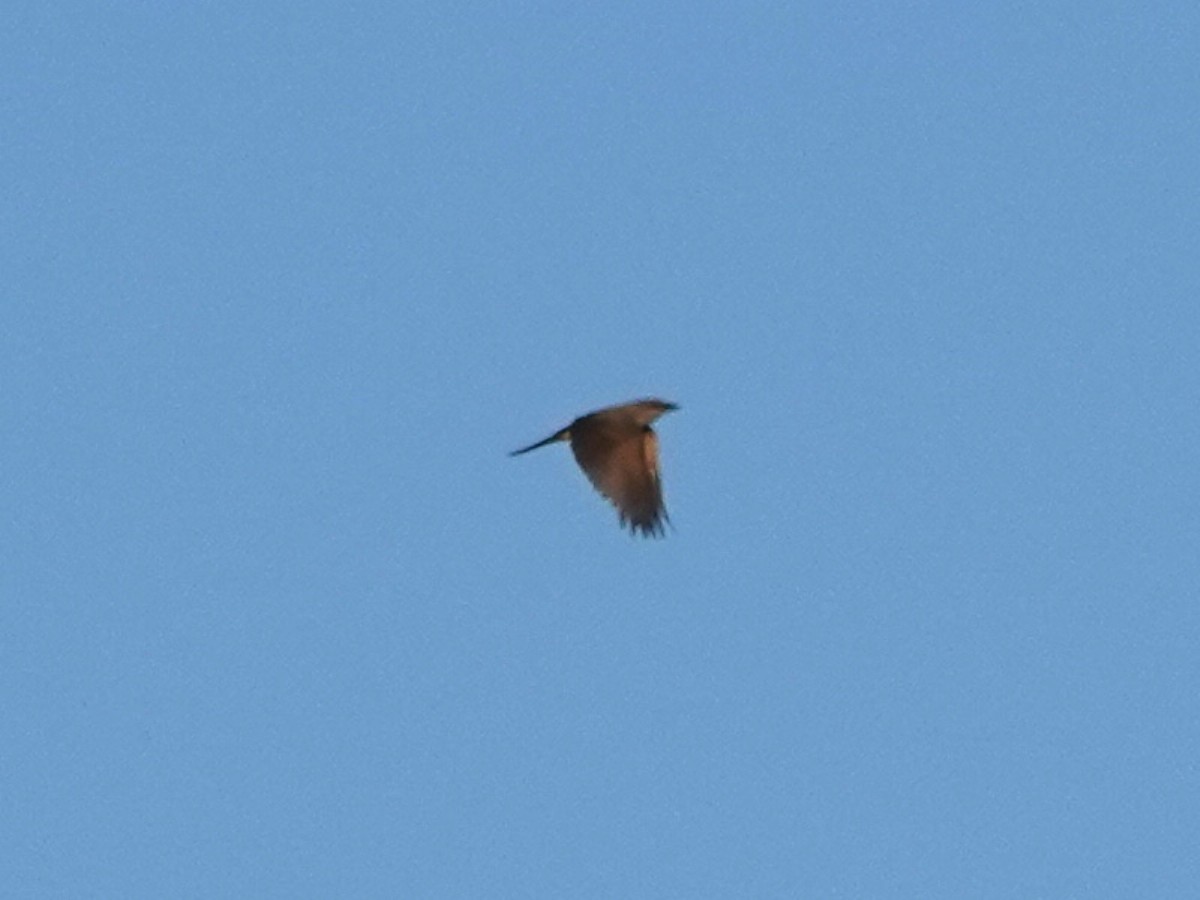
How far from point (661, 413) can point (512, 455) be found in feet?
4.74

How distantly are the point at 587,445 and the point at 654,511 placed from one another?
87 cm

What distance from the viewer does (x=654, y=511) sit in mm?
15758

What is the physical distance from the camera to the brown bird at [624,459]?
15.7 meters

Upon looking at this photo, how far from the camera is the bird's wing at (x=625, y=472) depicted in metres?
15.7

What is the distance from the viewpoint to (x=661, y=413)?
15844 mm

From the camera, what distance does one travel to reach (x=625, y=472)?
15.8 meters

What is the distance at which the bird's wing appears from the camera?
15.7m

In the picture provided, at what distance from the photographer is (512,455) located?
15570 mm

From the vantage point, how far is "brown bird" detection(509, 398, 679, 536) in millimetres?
15727

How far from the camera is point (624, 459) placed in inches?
623

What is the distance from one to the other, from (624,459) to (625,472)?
124mm

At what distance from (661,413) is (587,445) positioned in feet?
2.46
